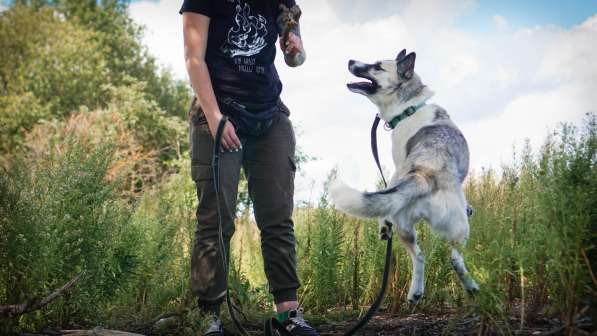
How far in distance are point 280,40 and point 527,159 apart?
1950mm

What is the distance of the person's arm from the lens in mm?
3088

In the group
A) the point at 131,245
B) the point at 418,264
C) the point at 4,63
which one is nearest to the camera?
the point at 418,264

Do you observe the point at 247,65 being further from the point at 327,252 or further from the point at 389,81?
the point at 327,252

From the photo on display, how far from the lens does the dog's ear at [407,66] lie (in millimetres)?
4070

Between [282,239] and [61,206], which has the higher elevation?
[61,206]

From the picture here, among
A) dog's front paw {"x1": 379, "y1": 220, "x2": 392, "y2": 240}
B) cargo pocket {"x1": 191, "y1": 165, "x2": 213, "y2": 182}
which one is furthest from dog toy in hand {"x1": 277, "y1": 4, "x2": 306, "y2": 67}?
dog's front paw {"x1": 379, "y1": 220, "x2": 392, "y2": 240}

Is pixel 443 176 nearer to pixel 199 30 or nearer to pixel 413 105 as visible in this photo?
pixel 413 105

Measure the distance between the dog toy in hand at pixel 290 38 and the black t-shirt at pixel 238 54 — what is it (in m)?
0.17

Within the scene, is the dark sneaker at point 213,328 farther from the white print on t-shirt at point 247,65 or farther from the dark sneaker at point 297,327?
the white print on t-shirt at point 247,65

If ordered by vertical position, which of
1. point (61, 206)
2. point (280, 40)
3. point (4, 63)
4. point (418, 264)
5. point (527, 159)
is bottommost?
point (418, 264)

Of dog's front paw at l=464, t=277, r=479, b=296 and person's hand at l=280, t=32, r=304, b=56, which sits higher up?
person's hand at l=280, t=32, r=304, b=56

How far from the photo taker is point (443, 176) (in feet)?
10.3

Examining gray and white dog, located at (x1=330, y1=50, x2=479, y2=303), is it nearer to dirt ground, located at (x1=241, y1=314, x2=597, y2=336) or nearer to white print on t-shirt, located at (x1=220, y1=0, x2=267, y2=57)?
Answer: dirt ground, located at (x1=241, y1=314, x2=597, y2=336)

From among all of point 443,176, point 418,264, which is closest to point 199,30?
point 443,176
